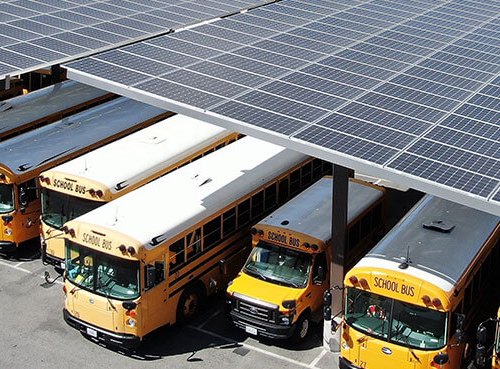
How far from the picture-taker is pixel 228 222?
17.4m

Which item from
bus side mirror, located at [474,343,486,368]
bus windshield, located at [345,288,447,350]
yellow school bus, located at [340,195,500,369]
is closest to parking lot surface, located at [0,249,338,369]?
yellow school bus, located at [340,195,500,369]

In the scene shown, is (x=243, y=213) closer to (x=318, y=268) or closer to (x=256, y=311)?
(x=318, y=268)

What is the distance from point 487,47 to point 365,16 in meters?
3.98

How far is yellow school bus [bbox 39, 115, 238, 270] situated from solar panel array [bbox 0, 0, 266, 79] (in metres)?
2.71

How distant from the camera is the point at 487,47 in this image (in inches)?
795

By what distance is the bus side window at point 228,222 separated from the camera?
17.2m

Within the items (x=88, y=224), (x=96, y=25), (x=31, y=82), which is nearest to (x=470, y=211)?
(x=88, y=224)

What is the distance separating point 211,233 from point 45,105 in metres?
9.10

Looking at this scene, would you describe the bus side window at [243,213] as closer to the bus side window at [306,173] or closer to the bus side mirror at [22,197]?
the bus side window at [306,173]

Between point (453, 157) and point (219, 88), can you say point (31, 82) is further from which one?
point (453, 157)

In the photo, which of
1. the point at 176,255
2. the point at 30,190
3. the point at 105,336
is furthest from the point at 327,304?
the point at 30,190

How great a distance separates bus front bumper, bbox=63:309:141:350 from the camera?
50.3 feet

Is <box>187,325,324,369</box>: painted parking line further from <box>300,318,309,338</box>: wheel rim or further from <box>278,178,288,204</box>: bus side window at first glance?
<box>278,178,288,204</box>: bus side window

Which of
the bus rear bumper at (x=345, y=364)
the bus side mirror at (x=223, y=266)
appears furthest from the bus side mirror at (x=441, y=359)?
the bus side mirror at (x=223, y=266)
